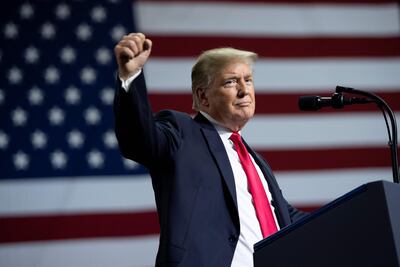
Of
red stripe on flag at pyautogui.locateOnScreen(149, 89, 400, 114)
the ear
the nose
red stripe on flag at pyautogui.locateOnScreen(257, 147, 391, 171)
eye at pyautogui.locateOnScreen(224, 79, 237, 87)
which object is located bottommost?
red stripe on flag at pyautogui.locateOnScreen(257, 147, 391, 171)

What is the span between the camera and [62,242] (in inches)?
135

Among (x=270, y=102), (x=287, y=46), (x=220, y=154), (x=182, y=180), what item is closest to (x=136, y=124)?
(x=182, y=180)

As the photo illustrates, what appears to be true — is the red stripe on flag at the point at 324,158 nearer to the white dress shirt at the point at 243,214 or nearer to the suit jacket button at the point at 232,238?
the white dress shirt at the point at 243,214

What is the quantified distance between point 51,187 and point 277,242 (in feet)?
6.78

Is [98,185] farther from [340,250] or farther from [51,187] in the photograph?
[340,250]

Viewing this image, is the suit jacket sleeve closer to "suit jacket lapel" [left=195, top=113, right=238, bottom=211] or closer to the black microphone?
"suit jacket lapel" [left=195, top=113, right=238, bottom=211]

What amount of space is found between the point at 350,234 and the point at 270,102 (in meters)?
2.47

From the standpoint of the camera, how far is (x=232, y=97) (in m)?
2.24

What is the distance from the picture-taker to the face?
223cm

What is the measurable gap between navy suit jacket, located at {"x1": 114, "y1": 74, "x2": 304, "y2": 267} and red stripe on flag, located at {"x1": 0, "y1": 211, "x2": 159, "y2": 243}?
1492 mm

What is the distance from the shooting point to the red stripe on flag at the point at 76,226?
341 centimetres

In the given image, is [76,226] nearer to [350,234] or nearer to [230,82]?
[230,82]

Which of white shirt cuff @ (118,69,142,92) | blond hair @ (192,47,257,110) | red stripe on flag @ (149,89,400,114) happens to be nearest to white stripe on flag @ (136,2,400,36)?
red stripe on flag @ (149,89,400,114)

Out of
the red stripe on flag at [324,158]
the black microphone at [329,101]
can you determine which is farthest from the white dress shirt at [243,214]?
the red stripe on flag at [324,158]
